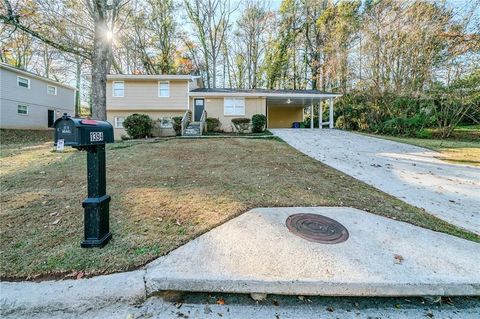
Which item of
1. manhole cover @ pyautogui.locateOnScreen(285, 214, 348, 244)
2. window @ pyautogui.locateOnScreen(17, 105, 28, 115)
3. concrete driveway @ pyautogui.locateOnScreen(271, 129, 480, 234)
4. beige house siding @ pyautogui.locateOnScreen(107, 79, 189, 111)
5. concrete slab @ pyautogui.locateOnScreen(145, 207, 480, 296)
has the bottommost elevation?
concrete slab @ pyautogui.locateOnScreen(145, 207, 480, 296)

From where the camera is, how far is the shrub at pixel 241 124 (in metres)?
17.1

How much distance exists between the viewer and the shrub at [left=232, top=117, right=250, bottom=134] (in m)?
17.1

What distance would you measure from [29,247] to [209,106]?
16.1 m

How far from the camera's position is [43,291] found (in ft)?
6.66

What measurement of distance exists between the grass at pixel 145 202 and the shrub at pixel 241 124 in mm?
10097

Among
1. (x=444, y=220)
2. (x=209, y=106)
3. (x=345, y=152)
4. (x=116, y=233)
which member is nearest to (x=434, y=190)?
(x=444, y=220)

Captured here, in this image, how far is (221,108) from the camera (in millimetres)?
18031

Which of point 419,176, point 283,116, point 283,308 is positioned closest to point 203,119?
point 283,116

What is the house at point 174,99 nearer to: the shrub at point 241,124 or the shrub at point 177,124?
the shrub at point 177,124

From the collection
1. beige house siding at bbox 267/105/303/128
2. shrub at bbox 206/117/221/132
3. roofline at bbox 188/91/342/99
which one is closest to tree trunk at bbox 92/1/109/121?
roofline at bbox 188/91/342/99

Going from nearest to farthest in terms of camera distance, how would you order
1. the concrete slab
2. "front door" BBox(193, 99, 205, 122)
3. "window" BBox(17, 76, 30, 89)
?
the concrete slab, "window" BBox(17, 76, 30, 89), "front door" BBox(193, 99, 205, 122)

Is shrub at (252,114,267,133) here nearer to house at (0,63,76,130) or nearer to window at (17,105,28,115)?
house at (0,63,76,130)

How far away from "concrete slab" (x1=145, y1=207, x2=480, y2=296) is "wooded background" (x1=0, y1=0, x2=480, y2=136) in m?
11.1

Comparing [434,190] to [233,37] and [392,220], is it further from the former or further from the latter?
[233,37]
